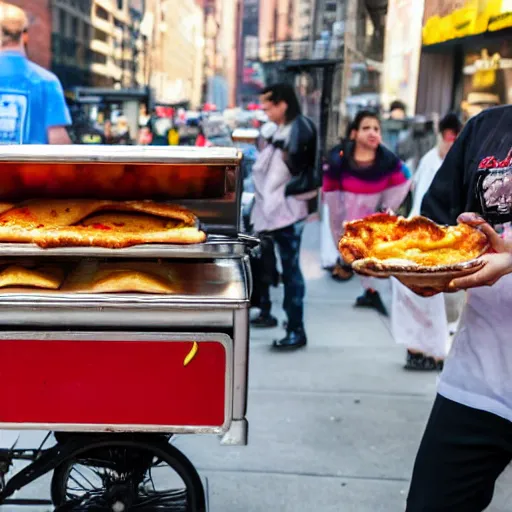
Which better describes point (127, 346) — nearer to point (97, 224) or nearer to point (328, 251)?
point (97, 224)

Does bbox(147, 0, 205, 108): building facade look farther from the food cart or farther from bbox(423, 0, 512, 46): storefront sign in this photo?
the food cart

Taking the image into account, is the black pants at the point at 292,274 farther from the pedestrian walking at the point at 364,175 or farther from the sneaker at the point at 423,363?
the sneaker at the point at 423,363

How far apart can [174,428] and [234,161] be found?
0.79 metres

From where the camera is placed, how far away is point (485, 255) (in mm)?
1708

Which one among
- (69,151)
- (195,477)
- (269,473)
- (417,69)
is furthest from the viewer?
(417,69)

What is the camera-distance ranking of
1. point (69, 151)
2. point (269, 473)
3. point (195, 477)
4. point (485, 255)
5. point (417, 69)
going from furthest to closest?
point (417, 69), point (269, 473), point (195, 477), point (69, 151), point (485, 255)

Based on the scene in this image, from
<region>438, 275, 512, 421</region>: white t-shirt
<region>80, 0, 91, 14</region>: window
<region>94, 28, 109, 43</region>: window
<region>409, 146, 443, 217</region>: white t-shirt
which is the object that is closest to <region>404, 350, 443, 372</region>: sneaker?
<region>409, 146, 443, 217</region>: white t-shirt

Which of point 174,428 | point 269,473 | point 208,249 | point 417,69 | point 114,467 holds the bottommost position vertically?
point 269,473

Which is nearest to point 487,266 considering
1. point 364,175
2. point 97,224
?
point 97,224

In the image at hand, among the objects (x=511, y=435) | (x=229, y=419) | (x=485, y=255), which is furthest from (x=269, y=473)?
(x=485, y=255)

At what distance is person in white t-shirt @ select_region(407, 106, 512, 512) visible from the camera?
184 cm

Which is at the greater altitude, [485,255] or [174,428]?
[485,255]

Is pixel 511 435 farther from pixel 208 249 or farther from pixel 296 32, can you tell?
pixel 296 32

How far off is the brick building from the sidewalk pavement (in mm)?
3511
